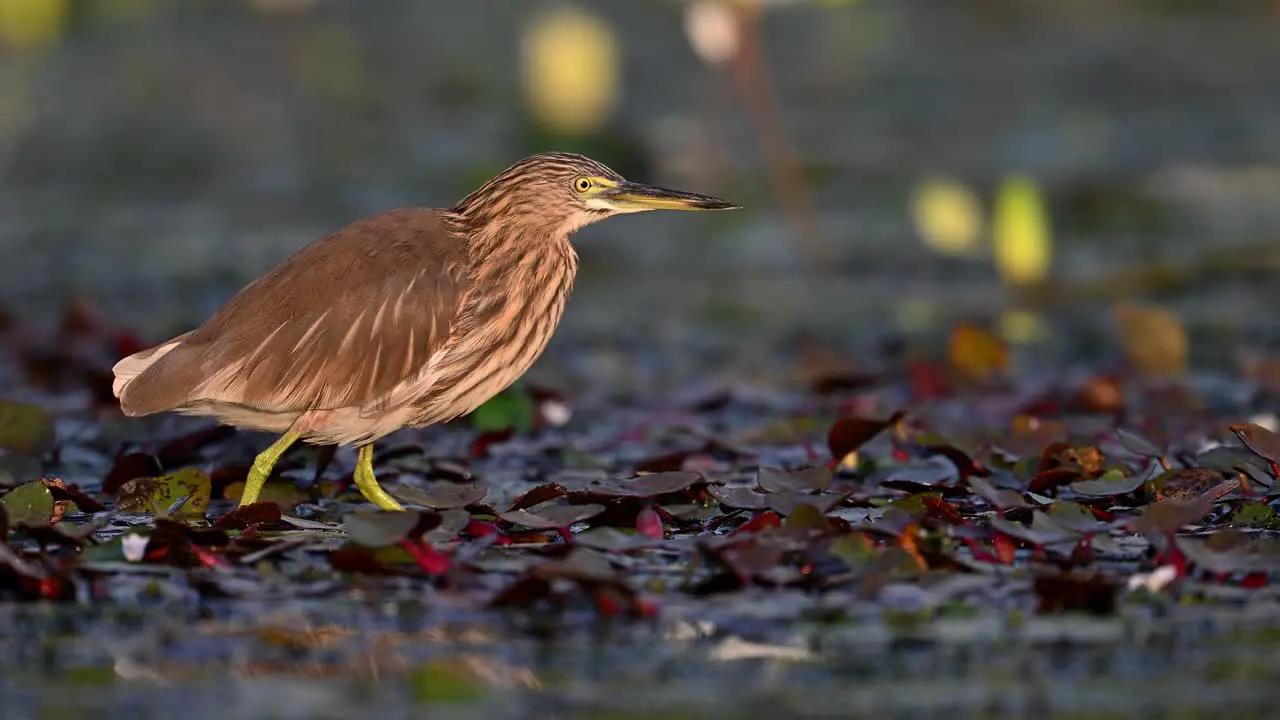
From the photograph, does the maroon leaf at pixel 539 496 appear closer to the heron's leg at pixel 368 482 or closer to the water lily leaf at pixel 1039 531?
the heron's leg at pixel 368 482

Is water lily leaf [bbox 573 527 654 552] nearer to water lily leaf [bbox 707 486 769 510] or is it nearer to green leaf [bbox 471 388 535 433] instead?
water lily leaf [bbox 707 486 769 510]

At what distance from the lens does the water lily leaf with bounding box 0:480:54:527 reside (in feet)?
17.7

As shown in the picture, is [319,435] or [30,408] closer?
[319,435]

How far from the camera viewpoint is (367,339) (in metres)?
5.93

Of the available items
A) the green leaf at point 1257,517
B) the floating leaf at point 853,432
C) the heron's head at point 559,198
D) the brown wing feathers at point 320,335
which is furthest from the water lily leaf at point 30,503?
the green leaf at point 1257,517

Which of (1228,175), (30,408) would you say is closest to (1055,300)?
(1228,175)

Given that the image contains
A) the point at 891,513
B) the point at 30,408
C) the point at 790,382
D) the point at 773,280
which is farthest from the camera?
the point at 773,280

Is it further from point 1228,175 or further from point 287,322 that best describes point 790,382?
point 1228,175

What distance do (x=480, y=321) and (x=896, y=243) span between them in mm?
6408

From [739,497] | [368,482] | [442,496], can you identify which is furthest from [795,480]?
[368,482]

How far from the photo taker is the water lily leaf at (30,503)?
5395 millimetres

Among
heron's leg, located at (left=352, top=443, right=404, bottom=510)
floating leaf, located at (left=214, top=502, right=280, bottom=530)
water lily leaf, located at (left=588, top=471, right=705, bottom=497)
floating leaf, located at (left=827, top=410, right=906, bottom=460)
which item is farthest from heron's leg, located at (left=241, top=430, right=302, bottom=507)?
floating leaf, located at (left=827, top=410, right=906, bottom=460)

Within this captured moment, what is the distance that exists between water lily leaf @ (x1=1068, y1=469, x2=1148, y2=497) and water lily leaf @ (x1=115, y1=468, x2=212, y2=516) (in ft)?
8.32

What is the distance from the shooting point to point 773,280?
11617 millimetres
